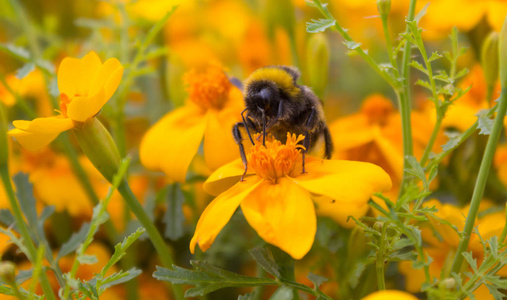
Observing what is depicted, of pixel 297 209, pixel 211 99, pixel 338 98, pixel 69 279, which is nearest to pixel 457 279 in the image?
pixel 297 209

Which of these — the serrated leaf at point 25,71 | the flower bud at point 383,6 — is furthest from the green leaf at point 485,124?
the serrated leaf at point 25,71

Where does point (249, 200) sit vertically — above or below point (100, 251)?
above

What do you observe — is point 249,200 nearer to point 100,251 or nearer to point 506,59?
point 506,59

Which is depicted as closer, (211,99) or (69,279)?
(69,279)

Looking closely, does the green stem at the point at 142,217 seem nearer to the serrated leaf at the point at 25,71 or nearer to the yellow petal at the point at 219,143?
the yellow petal at the point at 219,143

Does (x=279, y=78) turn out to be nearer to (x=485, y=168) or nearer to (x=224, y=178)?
(x=224, y=178)

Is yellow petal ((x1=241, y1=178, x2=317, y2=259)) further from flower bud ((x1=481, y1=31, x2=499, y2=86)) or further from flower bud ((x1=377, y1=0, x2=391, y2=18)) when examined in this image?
flower bud ((x1=481, y1=31, x2=499, y2=86))

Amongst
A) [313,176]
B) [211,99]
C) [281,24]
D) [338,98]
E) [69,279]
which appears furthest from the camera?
[338,98]
